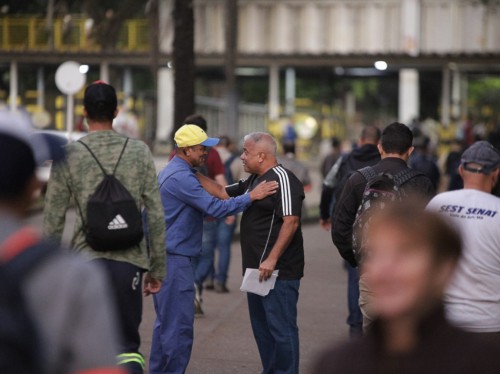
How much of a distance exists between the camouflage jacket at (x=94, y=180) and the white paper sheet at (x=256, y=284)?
1.44m

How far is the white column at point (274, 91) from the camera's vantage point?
40406 millimetres

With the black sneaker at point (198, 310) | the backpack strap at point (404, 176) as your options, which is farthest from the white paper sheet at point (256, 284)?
the black sneaker at point (198, 310)

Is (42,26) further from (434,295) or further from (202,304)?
(434,295)

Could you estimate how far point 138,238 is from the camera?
20.3 ft

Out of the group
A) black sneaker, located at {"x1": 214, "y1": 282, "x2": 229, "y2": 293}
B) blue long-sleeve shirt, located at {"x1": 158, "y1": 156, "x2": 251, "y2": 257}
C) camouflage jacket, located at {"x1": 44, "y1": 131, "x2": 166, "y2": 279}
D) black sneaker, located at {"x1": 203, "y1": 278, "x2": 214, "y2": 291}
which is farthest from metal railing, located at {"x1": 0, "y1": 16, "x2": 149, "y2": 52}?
camouflage jacket, located at {"x1": 44, "y1": 131, "x2": 166, "y2": 279}

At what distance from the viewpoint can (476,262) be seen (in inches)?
218

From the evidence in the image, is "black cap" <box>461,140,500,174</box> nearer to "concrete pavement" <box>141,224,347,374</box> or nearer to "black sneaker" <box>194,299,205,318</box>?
"concrete pavement" <box>141,224,347,374</box>

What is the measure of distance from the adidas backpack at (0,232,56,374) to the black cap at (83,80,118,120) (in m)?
3.89

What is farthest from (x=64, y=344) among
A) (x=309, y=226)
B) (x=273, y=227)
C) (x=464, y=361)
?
(x=309, y=226)

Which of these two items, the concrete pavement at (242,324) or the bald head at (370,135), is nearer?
the concrete pavement at (242,324)

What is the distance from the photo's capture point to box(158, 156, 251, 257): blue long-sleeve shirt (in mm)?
7835

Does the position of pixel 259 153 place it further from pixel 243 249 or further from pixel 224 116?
pixel 224 116

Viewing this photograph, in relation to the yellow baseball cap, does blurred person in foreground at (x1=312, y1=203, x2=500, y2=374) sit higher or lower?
lower

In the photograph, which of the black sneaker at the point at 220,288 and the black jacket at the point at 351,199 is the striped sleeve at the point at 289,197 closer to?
the black jacket at the point at 351,199
